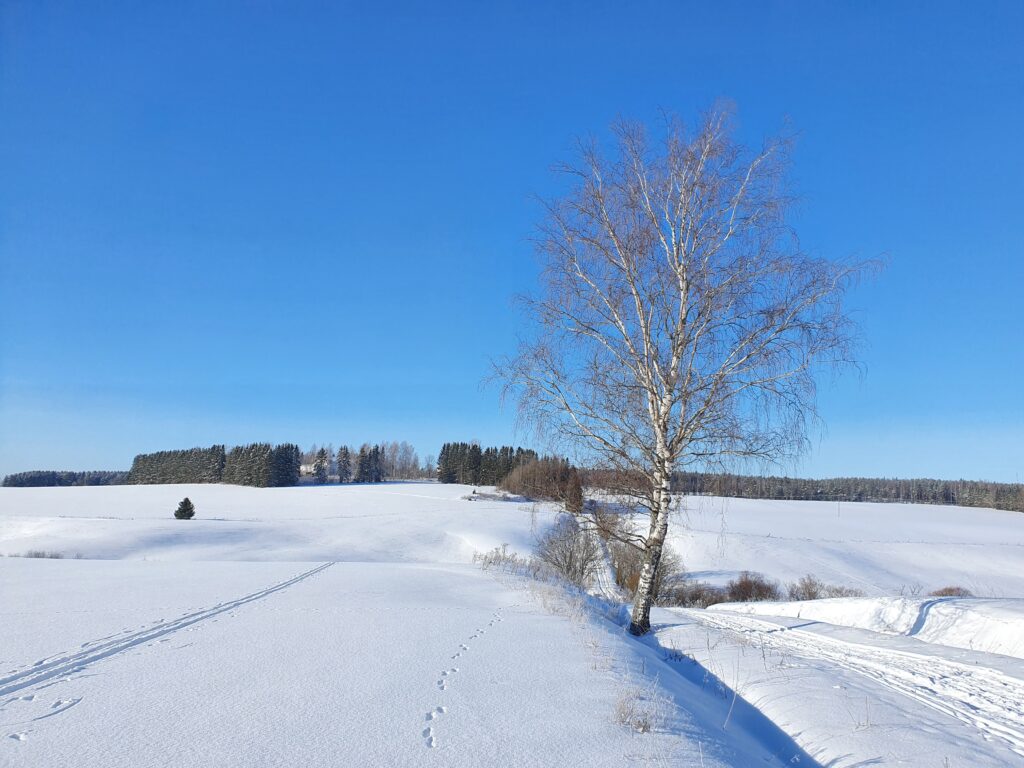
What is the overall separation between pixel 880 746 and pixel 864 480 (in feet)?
457

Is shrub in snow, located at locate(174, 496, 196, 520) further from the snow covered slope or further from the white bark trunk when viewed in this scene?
the white bark trunk

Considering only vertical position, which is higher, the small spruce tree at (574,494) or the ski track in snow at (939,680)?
the small spruce tree at (574,494)

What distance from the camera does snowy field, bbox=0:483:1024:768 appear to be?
4121 millimetres

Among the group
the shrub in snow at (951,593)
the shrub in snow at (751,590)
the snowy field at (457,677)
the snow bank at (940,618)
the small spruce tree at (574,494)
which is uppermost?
the small spruce tree at (574,494)

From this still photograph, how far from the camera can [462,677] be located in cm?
589

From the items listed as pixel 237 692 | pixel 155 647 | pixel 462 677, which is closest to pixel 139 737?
pixel 237 692

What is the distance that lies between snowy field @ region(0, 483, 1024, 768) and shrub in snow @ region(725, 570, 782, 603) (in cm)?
1392

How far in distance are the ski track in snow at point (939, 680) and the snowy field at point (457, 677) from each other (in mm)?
46

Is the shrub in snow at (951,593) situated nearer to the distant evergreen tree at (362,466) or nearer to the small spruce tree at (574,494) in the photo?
the small spruce tree at (574,494)

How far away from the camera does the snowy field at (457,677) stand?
412 cm

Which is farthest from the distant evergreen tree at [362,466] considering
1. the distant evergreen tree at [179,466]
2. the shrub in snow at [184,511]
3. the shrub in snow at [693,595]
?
the shrub in snow at [693,595]

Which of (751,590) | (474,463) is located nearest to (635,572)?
(751,590)

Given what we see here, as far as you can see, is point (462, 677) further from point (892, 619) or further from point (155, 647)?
point (892, 619)

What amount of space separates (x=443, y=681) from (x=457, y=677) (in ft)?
0.68
